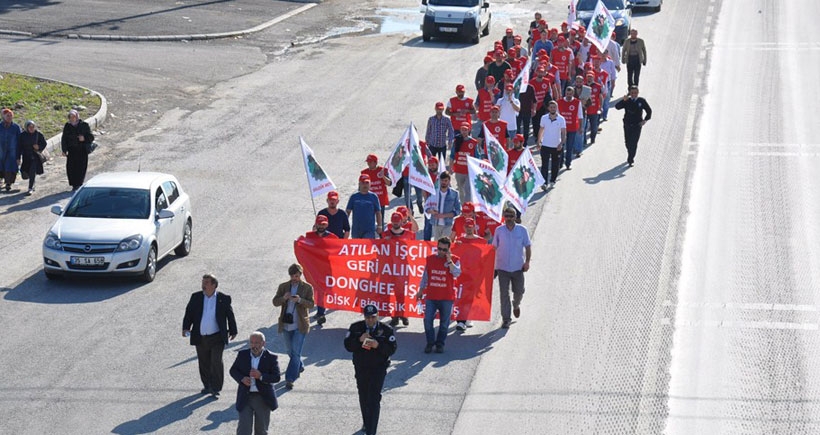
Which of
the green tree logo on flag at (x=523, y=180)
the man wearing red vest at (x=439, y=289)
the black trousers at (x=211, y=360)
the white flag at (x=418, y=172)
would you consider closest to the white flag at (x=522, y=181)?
the green tree logo on flag at (x=523, y=180)

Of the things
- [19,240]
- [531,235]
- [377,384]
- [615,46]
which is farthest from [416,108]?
[377,384]

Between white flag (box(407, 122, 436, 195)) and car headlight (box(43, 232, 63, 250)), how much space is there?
5.11 metres

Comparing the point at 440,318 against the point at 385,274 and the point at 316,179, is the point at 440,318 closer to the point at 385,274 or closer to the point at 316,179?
the point at 385,274

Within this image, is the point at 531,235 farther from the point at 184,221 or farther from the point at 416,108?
the point at 416,108

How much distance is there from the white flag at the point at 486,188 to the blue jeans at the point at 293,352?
159 inches

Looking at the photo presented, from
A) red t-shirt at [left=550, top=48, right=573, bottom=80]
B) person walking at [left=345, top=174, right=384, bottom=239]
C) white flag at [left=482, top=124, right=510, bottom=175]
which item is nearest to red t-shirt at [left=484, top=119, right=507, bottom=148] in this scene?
white flag at [left=482, top=124, right=510, bottom=175]

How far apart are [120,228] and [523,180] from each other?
592 cm

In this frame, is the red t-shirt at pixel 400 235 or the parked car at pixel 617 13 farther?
the parked car at pixel 617 13

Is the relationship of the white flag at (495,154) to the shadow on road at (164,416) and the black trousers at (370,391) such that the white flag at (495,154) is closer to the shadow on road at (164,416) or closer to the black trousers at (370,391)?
the shadow on road at (164,416)

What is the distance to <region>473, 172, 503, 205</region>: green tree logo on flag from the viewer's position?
1806cm

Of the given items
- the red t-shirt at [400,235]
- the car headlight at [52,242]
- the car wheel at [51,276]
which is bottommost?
the car wheel at [51,276]

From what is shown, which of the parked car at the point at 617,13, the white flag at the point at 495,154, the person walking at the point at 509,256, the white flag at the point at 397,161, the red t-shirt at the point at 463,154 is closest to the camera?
the person walking at the point at 509,256

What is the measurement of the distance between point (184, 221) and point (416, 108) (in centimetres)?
1121

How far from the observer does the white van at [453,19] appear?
1503 inches
